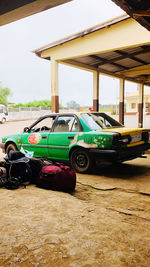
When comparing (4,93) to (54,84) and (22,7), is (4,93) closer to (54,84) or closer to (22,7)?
(54,84)

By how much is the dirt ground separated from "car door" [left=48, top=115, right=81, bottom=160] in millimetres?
1636

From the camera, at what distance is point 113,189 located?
171 inches

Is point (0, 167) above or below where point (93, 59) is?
below

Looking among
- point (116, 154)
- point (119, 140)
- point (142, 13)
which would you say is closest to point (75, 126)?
point (119, 140)

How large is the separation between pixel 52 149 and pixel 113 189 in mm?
2204

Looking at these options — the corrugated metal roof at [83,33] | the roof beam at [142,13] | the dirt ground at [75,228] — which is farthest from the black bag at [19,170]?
the corrugated metal roof at [83,33]

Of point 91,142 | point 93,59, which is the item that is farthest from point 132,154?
point 93,59

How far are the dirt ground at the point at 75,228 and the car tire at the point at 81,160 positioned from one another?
106cm

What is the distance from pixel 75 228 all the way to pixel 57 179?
5.44 ft

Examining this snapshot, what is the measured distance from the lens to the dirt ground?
1.98m

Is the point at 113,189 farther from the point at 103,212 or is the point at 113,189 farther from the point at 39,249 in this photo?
the point at 39,249

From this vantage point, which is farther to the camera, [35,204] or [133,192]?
[133,192]

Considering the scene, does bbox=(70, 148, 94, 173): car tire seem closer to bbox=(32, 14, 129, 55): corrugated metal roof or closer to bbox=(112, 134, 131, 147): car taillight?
bbox=(112, 134, 131, 147): car taillight

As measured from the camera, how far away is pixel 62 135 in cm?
582
